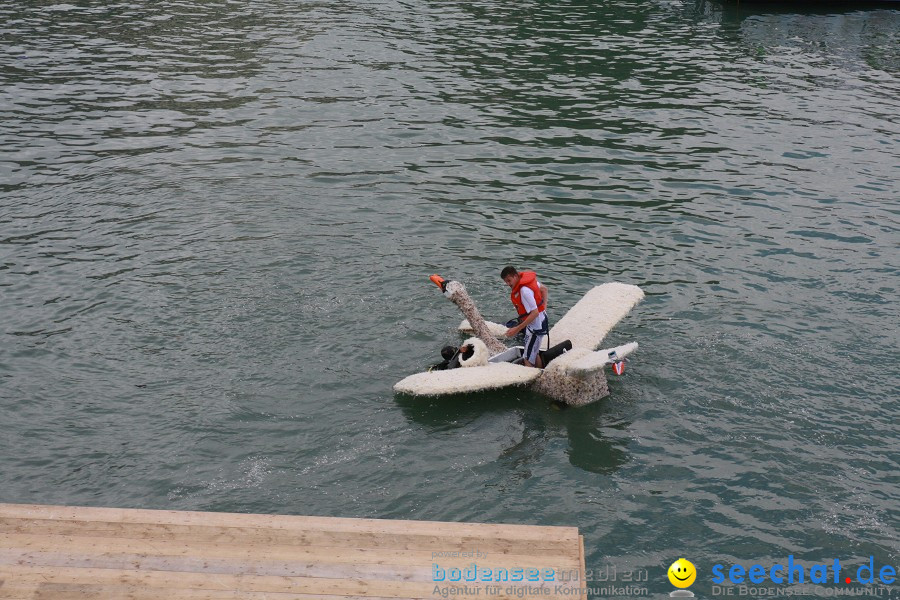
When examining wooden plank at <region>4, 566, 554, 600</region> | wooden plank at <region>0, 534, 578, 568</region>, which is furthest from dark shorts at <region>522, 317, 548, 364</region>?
wooden plank at <region>4, 566, 554, 600</region>

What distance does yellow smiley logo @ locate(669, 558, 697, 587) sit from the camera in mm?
11938

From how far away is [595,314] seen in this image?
57.2 ft

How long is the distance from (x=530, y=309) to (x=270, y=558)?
23.7ft

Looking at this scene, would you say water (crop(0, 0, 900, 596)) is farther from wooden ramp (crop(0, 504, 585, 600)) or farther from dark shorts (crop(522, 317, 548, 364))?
wooden ramp (crop(0, 504, 585, 600))

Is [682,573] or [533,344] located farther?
[533,344]

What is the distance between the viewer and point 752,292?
64.5ft

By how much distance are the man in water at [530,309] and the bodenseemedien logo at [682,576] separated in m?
5.09

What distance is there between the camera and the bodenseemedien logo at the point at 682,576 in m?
11.8

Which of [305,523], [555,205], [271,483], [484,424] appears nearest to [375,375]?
[484,424]

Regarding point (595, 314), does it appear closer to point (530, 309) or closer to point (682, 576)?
point (530, 309)

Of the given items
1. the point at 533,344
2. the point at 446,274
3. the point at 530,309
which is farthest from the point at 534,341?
the point at 446,274

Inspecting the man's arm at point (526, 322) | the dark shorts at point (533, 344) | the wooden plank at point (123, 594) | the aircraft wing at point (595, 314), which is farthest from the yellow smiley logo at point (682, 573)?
the man's arm at point (526, 322)

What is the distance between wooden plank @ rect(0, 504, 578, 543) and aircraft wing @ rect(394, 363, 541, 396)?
13.2 feet

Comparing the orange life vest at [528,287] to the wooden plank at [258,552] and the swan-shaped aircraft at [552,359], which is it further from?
the wooden plank at [258,552]
